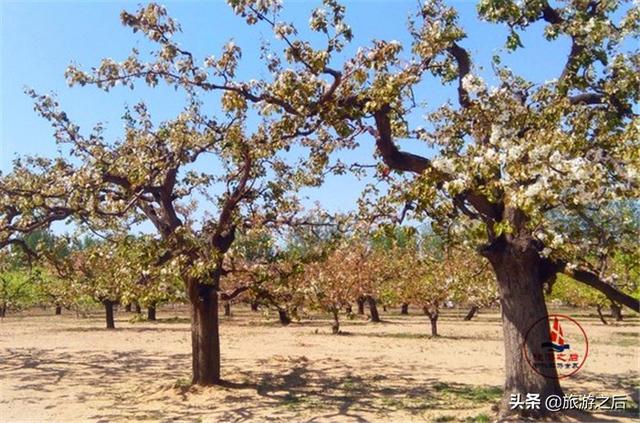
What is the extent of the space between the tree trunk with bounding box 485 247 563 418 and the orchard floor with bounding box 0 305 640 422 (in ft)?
2.19

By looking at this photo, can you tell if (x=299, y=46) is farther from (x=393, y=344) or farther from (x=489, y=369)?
(x=393, y=344)

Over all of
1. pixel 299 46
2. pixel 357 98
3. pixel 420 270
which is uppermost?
pixel 299 46

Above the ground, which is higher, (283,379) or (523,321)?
(523,321)

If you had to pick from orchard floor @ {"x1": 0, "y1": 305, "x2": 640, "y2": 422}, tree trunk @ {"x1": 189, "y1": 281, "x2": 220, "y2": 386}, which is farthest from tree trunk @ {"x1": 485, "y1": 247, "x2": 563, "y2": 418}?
tree trunk @ {"x1": 189, "y1": 281, "x2": 220, "y2": 386}

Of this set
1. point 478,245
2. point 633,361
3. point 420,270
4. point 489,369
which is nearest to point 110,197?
point 478,245

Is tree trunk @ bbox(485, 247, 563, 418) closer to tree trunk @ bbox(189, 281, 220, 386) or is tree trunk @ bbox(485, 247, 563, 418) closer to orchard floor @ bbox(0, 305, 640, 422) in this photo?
orchard floor @ bbox(0, 305, 640, 422)

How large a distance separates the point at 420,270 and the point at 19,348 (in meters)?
18.5

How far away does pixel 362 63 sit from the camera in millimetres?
8766

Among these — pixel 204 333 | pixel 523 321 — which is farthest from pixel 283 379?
pixel 523 321

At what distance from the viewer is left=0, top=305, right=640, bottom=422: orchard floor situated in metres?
10.0

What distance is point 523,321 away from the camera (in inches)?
346

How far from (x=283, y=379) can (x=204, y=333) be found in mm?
2549

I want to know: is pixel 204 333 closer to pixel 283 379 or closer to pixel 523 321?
pixel 283 379

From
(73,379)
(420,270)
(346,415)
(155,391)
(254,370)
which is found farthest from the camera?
(420,270)
